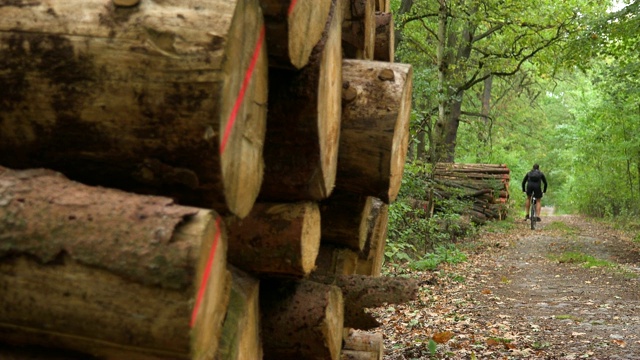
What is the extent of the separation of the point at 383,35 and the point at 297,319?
6.56ft

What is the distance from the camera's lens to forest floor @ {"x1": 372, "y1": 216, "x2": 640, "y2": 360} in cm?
586

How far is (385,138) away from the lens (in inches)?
122

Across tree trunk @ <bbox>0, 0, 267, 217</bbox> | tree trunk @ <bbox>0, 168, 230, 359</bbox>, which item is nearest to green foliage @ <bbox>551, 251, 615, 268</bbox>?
tree trunk @ <bbox>0, 0, 267, 217</bbox>

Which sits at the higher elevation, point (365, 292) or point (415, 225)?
point (365, 292)

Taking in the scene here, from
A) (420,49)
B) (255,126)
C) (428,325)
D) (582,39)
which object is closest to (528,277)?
(428,325)

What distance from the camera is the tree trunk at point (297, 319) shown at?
3.09m

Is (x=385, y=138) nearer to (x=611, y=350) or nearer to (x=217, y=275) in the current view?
(x=217, y=275)

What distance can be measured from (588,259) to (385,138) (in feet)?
32.6

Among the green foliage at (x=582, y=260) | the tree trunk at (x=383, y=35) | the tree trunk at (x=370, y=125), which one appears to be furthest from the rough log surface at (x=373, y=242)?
the green foliage at (x=582, y=260)

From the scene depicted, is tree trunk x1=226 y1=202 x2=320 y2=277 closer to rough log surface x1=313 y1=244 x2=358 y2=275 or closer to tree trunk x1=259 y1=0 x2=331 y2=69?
tree trunk x1=259 y1=0 x2=331 y2=69

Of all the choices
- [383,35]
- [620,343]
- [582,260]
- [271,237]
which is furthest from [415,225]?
[271,237]

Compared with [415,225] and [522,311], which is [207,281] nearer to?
[522,311]

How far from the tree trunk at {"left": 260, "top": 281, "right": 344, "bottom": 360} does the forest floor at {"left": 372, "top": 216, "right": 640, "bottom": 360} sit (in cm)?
229

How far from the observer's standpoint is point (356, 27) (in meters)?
3.72
